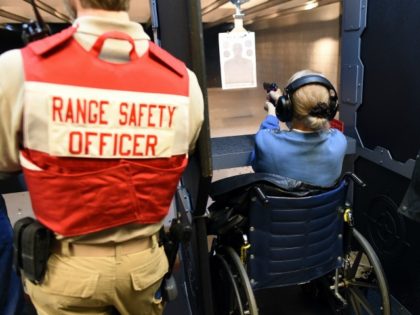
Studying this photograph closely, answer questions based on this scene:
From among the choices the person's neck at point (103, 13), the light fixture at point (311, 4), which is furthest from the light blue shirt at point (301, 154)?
the light fixture at point (311, 4)

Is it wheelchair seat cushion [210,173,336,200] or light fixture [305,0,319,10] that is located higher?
light fixture [305,0,319,10]

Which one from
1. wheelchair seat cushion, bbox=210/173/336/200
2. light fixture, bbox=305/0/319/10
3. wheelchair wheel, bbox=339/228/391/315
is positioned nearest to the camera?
wheelchair seat cushion, bbox=210/173/336/200

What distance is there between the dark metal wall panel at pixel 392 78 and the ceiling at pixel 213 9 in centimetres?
45

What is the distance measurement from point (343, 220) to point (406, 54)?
730mm

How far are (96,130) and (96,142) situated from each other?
1.0 inches

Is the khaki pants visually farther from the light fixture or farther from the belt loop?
the light fixture

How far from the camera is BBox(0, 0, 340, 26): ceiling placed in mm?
2105

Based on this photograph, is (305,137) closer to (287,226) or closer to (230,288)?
(287,226)

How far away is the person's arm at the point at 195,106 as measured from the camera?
2.96 feet

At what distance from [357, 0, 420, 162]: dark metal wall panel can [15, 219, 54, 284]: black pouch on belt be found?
141 cm

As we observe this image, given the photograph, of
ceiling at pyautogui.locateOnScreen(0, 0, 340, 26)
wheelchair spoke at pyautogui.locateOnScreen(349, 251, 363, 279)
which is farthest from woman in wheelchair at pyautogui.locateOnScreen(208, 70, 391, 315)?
ceiling at pyautogui.locateOnScreen(0, 0, 340, 26)

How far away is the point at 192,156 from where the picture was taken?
3.58 feet

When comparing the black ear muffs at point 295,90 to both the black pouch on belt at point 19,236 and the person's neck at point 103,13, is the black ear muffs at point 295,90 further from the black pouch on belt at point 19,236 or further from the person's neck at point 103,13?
the black pouch on belt at point 19,236

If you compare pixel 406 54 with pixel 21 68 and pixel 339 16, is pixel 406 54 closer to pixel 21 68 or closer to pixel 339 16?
pixel 339 16
